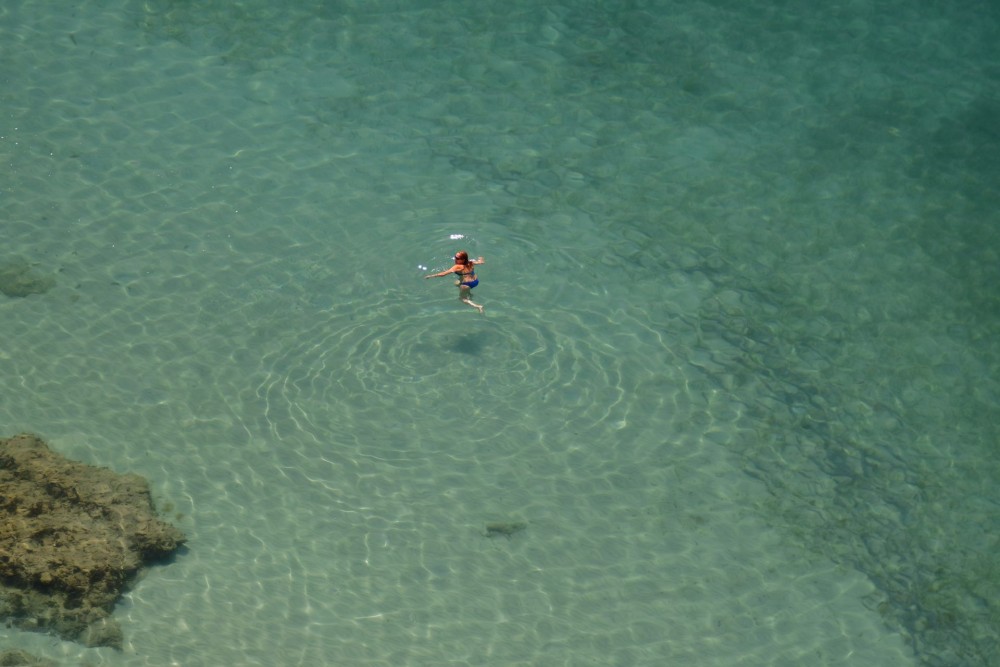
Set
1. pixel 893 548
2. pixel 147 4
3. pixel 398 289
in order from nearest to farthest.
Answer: pixel 893 548
pixel 398 289
pixel 147 4

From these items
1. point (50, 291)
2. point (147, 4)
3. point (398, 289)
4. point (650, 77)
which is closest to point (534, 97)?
point (650, 77)

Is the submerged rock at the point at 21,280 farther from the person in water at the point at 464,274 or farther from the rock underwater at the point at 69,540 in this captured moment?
the person in water at the point at 464,274

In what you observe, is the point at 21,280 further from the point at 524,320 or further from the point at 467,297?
the point at 524,320

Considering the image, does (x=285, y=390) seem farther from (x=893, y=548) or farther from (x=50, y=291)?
(x=893, y=548)

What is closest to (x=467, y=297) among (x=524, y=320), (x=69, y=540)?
(x=524, y=320)

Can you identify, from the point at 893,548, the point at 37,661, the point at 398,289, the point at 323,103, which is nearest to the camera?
the point at 37,661
